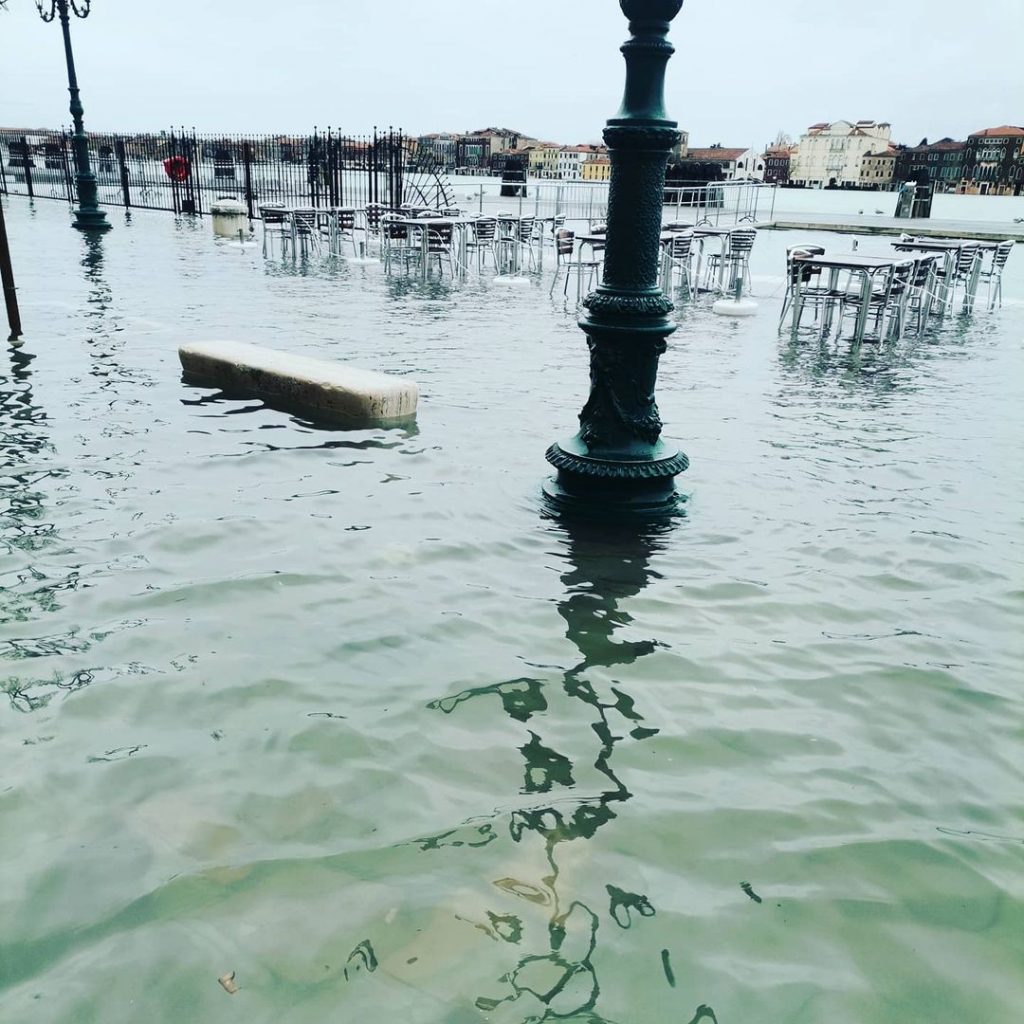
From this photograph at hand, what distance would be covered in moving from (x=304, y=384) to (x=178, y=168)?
2676cm

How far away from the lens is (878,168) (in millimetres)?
189750

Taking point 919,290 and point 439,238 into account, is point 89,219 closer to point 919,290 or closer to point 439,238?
point 439,238

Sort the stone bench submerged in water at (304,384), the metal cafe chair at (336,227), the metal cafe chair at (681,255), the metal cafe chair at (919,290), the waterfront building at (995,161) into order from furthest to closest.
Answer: the waterfront building at (995,161) < the metal cafe chair at (336,227) < the metal cafe chair at (681,255) < the metal cafe chair at (919,290) < the stone bench submerged in water at (304,384)

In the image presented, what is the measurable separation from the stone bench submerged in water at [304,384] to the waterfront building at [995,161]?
172 meters

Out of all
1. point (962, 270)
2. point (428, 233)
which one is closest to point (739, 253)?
point (962, 270)

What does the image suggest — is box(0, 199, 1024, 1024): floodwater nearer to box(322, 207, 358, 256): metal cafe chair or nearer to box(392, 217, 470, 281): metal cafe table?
box(392, 217, 470, 281): metal cafe table

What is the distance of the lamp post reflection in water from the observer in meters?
2.28

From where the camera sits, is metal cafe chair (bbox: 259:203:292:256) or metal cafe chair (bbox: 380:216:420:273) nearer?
metal cafe chair (bbox: 380:216:420:273)

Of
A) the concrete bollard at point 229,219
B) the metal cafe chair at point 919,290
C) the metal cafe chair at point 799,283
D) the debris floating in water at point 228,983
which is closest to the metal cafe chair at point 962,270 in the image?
the metal cafe chair at point 919,290

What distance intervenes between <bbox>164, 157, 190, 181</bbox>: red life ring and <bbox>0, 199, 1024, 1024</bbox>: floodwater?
2625 centimetres

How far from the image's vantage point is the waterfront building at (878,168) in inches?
7411

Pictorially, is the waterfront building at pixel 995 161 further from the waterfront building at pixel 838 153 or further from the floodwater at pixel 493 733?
the floodwater at pixel 493 733

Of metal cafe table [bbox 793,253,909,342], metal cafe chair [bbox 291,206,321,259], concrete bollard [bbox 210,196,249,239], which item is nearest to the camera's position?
metal cafe table [bbox 793,253,909,342]

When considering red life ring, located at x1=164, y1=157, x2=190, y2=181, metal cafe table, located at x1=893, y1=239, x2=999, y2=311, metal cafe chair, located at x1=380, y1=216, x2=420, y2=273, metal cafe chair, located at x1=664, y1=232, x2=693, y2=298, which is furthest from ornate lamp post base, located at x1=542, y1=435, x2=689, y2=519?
red life ring, located at x1=164, y1=157, x2=190, y2=181
